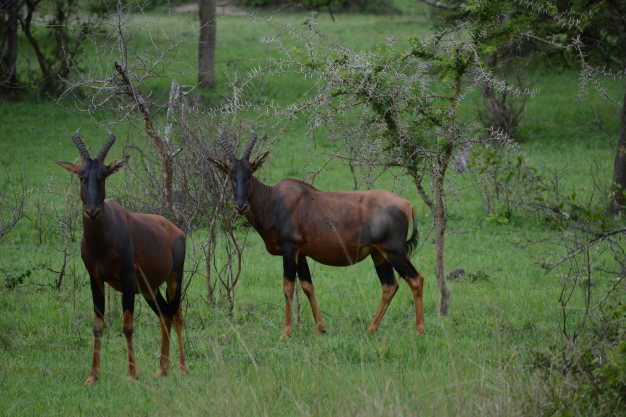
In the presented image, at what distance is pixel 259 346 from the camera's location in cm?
880

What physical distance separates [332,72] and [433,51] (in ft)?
4.18

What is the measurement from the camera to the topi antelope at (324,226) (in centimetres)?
921

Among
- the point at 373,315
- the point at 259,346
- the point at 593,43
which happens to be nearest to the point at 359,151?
the point at 373,315

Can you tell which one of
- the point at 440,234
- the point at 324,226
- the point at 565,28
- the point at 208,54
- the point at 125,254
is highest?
the point at 565,28

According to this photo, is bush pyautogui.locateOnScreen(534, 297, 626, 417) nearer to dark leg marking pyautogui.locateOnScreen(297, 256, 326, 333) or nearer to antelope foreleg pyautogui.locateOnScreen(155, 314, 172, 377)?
antelope foreleg pyautogui.locateOnScreen(155, 314, 172, 377)

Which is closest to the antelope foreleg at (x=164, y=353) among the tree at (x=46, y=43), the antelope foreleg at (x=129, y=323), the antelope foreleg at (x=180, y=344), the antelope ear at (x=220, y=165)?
the antelope foreleg at (x=180, y=344)

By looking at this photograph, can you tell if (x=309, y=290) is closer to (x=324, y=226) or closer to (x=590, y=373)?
(x=324, y=226)

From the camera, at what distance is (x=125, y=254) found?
25.0 ft

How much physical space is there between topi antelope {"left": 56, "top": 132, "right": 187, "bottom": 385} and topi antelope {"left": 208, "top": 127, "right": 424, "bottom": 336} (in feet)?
4.24

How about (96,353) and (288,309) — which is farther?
(288,309)

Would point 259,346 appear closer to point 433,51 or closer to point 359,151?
point 359,151

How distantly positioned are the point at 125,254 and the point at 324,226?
2.42 metres

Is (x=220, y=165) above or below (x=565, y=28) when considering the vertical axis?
below

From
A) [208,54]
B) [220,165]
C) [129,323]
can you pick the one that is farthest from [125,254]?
[208,54]
